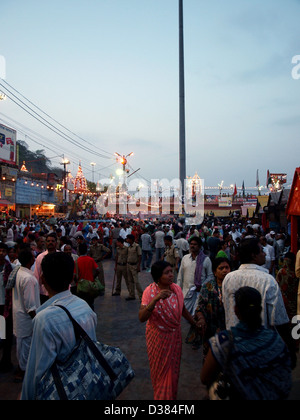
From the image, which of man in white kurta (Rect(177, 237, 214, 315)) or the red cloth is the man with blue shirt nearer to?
man in white kurta (Rect(177, 237, 214, 315))

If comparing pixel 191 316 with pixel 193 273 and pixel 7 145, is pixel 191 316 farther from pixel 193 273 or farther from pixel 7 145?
pixel 7 145

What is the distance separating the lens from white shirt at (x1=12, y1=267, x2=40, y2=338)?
422 cm

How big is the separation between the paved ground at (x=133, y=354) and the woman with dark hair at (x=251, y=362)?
243 cm

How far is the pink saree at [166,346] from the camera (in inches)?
131

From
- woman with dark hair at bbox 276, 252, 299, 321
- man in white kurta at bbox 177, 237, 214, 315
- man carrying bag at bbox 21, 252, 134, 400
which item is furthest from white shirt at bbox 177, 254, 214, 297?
man carrying bag at bbox 21, 252, 134, 400

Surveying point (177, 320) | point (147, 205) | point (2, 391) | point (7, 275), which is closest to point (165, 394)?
point (177, 320)

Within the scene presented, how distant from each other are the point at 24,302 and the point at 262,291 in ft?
9.98

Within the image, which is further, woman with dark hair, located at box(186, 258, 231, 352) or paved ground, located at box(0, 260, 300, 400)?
paved ground, located at box(0, 260, 300, 400)

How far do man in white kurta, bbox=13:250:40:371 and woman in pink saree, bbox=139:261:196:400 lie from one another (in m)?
1.67

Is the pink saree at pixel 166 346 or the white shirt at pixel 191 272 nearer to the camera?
the pink saree at pixel 166 346

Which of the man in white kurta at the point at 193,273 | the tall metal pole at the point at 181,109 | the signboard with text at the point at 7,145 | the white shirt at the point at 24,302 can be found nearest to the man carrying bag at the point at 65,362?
the white shirt at the point at 24,302

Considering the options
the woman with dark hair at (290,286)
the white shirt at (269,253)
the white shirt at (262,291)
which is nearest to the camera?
the white shirt at (262,291)

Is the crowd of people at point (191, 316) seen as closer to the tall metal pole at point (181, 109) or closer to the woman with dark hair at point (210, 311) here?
the woman with dark hair at point (210, 311)

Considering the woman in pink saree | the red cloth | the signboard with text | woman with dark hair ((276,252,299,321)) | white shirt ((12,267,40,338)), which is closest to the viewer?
the woman in pink saree
